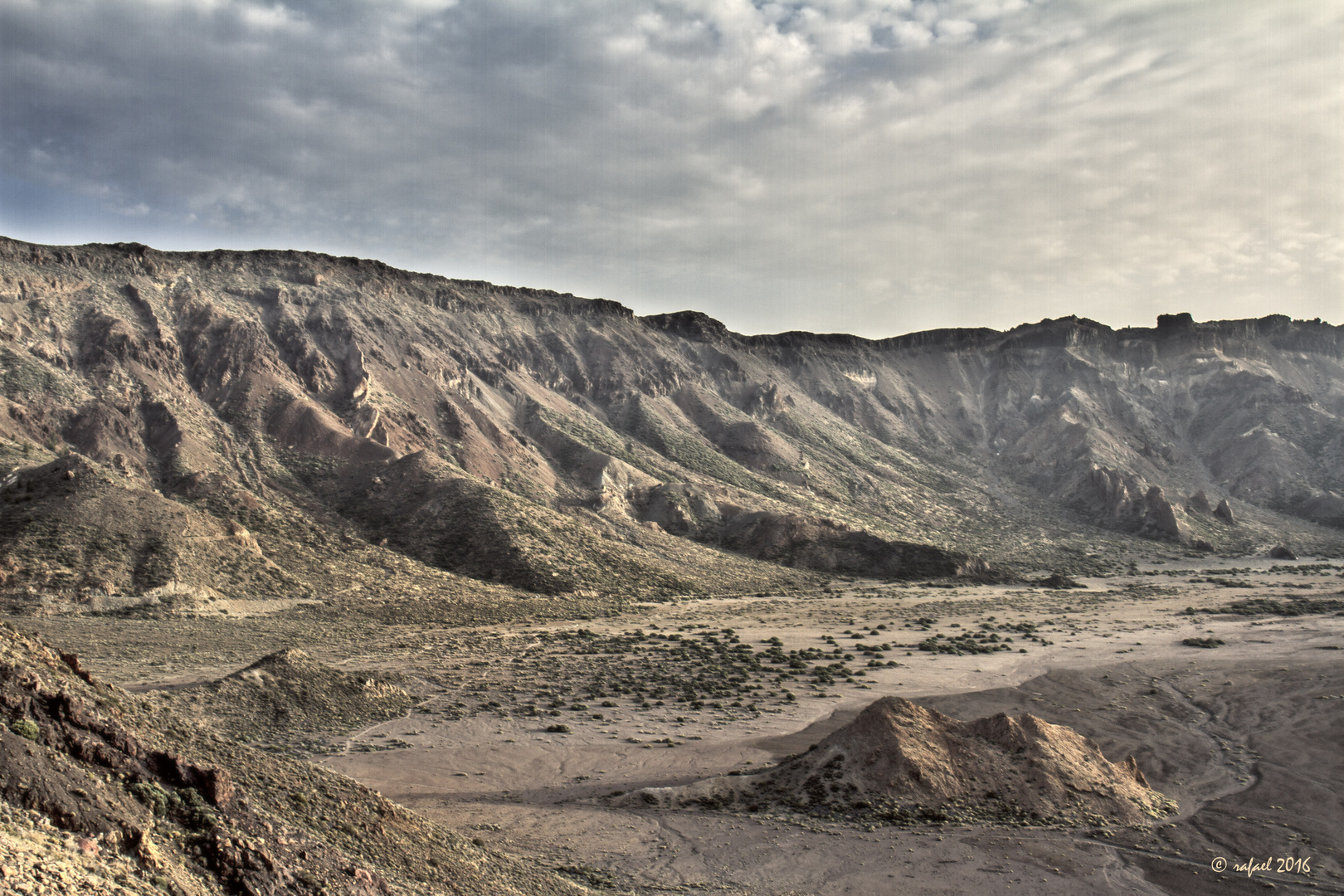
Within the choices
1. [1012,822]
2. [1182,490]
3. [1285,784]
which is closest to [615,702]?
[1012,822]

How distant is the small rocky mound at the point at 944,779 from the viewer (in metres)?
16.2

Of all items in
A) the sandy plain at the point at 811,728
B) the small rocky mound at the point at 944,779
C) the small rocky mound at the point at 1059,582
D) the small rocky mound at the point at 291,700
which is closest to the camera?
the sandy plain at the point at 811,728

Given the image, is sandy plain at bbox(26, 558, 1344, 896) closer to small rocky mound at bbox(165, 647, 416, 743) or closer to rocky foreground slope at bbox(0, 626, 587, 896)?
small rocky mound at bbox(165, 647, 416, 743)

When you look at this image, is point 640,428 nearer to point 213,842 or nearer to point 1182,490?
point 1182,490

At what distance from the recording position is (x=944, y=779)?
55.4 ft

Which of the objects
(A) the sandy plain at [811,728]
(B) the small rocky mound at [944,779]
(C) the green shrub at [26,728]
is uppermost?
(C) the green shrub at [26,728]

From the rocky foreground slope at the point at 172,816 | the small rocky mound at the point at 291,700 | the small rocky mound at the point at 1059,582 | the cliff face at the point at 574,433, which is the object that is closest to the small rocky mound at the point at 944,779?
the rocky foreground slope at the point at 172,816

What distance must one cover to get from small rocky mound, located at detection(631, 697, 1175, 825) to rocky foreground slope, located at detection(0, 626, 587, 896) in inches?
242

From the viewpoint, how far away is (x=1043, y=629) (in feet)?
139

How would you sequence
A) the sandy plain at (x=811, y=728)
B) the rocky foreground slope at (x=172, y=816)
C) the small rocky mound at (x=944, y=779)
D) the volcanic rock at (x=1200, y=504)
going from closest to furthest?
the rocky foreground slope at (x=172, y=816), the sandy plain at (x=811, y=728), the small rocky mound at (x=944, y=779), the volcanic rock at (x=1200, y=504)

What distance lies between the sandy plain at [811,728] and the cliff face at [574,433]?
13303 mm

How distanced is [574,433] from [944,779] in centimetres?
6785

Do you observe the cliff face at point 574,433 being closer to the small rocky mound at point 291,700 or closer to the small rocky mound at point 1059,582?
the small rocky mound at point 1059,582

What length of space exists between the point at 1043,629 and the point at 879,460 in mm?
61942
